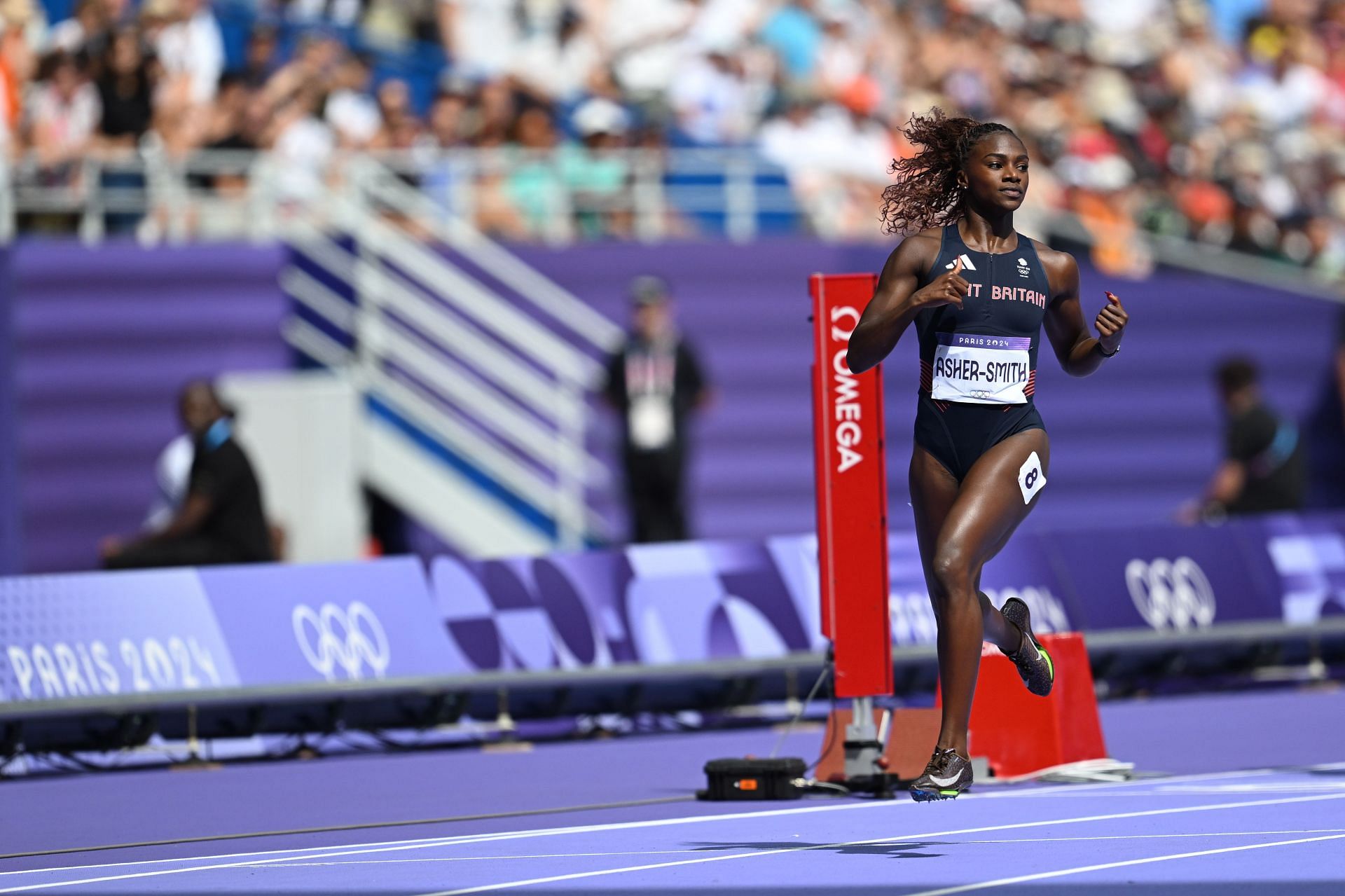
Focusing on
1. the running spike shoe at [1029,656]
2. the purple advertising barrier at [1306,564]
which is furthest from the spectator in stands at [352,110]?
the running spike shoe at [1029,656]

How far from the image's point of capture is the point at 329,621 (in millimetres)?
12430

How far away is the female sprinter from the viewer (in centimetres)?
784

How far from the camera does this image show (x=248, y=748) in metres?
12.4

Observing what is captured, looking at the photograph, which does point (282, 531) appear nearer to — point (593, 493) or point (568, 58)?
point (593, 493)

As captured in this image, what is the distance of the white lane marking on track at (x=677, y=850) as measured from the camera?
24.6 feet

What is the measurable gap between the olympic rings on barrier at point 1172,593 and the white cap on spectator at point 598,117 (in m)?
6.41

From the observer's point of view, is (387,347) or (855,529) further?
(387,347)

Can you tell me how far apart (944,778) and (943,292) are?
1628mm

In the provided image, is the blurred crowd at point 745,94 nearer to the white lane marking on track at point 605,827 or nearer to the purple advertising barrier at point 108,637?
the purple advertising barrier at point 108,637

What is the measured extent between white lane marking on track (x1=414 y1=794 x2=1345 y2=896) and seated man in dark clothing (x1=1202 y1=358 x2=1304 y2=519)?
26.3ft

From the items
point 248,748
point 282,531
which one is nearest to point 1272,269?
point 282,531

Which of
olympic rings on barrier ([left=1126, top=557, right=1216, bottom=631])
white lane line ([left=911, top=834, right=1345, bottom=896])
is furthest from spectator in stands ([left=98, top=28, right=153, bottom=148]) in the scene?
white lane line ([left=911, top=834, right=1345, bottom=896])

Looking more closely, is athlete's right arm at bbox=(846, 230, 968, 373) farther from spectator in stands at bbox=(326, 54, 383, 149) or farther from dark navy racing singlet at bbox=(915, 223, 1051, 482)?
spectator in stands at bbox=(326, 54, 383, 149)

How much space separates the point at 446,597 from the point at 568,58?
340 inches
